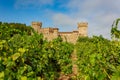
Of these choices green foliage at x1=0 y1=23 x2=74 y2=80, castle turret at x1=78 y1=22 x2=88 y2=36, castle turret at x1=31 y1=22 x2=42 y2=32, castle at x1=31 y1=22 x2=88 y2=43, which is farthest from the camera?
castle turret at x1=31 y1=22 x2=42 y2=32

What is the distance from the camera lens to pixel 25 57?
477 cm

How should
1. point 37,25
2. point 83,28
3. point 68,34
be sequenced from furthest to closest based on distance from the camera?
point 68,34 < point 83,28 < point 37,25

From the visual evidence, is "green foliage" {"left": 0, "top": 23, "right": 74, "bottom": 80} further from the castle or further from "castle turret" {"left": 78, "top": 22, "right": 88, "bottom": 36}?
"castle turret" {"left": 78, "top": 22, "right": 88, "bottom": 36}

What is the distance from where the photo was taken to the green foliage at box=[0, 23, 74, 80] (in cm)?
353

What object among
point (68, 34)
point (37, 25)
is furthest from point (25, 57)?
point (68, 34)

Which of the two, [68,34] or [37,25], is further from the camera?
[68,34]

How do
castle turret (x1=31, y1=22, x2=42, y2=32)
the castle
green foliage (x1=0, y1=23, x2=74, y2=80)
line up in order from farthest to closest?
castle turret (x1=31, y1=22, x2=42, y2=32) < the castle < green foliage (x1=0, y1=23, x2=74, y2=80)

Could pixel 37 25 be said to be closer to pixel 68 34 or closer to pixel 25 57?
pixel 68 34

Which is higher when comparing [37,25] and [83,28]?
[37,25]

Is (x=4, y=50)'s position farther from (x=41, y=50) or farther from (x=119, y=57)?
(x=41, y=50)

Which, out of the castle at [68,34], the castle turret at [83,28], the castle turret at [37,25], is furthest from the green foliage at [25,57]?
the castle turret at [37,25]

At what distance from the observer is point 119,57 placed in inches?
161

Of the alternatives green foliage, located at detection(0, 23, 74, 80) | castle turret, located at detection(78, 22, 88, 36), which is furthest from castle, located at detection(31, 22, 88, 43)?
green foliage, located at detection(0, 23, 74, 80)

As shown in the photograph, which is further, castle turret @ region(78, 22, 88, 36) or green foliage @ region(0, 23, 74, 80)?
castle turret @ region(78, 22, 88, 36)
